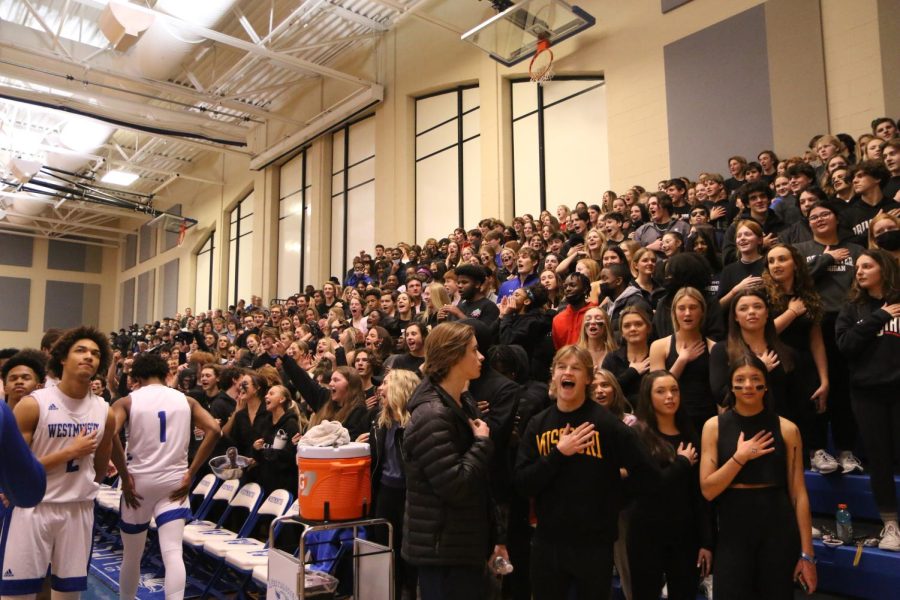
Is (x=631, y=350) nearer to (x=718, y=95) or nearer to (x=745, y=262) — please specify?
(x=745, y=262)

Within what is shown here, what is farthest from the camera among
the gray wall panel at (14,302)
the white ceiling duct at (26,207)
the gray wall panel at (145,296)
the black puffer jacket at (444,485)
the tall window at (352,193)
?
the gray wall panel at (14,302)

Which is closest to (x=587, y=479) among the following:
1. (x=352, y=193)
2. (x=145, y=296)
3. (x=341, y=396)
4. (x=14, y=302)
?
(x=341, y=396)

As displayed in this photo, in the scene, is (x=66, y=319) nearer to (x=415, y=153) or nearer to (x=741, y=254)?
(x=415, y=153)

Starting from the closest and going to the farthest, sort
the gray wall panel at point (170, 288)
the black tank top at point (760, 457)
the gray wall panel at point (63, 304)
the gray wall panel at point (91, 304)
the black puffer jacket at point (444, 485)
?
the black puffer jacket at point (444, 485)
the black tank top at point (760, 457)
the gray wall panel at point (170, 288)
the gray wall panel at point (63, 304)
the gray wall panel at point (91, 304)

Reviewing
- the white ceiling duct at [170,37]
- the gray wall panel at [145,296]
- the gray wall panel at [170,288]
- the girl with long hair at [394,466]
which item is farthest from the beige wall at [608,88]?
the girl with long hair at [394,466]

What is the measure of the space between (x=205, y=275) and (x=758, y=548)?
73.1 feet

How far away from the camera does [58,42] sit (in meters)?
13.2

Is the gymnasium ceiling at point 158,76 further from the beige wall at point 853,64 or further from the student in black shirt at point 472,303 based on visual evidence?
the student in black shirt at point 472,303

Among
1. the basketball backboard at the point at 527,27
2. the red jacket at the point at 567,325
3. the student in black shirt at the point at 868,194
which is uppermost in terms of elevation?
the basketball backboard at the point at 527,27

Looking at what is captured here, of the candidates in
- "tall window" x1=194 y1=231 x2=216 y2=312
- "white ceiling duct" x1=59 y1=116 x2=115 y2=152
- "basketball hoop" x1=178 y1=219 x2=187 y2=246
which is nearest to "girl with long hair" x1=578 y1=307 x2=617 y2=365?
"white ceiling duct" x1=59 y1=116 x2=115 y2=152

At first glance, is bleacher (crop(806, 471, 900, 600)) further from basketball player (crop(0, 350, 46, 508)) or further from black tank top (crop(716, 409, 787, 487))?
basketball player (crop(0, 350, 46, 508))

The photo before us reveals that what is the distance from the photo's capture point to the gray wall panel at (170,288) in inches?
960

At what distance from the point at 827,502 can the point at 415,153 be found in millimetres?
12214

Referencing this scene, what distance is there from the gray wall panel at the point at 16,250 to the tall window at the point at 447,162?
843 inches
